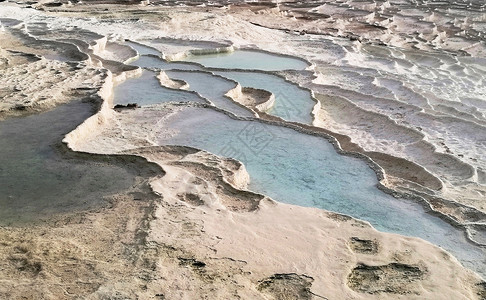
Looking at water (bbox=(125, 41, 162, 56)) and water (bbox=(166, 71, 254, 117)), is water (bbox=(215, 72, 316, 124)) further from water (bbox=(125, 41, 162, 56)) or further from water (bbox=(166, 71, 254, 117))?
water (bbox=(125, 41, 162, 56))

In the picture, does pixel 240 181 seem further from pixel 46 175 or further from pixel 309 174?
pixel 46 175

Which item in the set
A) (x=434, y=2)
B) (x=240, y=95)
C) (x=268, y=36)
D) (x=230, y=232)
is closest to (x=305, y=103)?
(x=240, y=95)

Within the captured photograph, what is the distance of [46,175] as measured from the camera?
15.0 feet

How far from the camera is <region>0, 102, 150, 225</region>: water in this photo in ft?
13.1

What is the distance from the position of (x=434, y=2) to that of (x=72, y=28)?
50.3 ft

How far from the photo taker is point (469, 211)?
459 centimetres

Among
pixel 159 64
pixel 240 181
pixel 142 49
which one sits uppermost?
pixel 240 181

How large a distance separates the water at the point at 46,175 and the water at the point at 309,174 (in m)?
1.16

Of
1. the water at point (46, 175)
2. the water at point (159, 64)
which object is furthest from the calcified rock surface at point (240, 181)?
the water at point (159, 64)

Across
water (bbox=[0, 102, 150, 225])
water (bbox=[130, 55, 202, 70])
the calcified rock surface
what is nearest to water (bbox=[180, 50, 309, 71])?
the calcified rock surface

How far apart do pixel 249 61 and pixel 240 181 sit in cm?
633

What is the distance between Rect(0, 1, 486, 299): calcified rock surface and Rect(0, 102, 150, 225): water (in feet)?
0.64

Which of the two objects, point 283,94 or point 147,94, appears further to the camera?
point 283,94

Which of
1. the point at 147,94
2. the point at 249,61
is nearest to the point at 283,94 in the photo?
the point at 147,94
